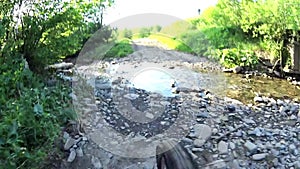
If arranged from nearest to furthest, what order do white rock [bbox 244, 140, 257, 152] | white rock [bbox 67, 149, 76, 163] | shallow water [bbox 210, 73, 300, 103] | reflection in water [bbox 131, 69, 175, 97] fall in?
1. white rock [bbox 67, 149, 76, 163]
2. white rock [bbox 244, 140, 257, 152]
3. reflection in water [bbox 131, 69, 175, 97]
4. shallow water [bbox 210, 73, 300, 103]

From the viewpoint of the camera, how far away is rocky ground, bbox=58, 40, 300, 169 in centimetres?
250

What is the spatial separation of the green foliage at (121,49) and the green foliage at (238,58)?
2.47 meters

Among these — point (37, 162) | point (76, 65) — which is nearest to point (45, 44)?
point (76, 65)

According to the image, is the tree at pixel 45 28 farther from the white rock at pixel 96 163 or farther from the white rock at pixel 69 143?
the white rock at pixel 96 163

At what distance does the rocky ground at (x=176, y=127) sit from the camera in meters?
2.50

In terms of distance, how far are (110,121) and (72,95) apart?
355 millimetres

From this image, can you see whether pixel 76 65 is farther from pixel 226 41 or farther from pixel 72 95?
pixel 226 41

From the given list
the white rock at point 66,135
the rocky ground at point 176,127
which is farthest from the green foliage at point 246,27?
the white rock at point 66,135

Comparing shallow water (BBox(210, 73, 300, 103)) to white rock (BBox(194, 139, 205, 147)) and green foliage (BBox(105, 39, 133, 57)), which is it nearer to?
green foliage (BBox(105, 39, 133, 57))

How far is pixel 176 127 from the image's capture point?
9.93ft

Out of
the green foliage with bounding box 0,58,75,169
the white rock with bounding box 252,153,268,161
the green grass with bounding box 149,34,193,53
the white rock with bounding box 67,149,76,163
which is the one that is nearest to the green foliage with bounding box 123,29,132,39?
the green grass with bounding box 149,34,193,53

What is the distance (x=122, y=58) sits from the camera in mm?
4727

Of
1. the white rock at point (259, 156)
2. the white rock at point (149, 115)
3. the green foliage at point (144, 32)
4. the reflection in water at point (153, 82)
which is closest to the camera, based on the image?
the white rock at point (259, 156)

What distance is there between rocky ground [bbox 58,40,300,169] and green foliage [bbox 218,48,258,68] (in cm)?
207
